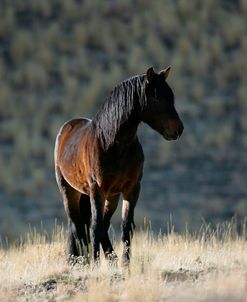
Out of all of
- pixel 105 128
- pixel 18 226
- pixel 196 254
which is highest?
pixel 105 128

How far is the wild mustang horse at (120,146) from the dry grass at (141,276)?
0.46m

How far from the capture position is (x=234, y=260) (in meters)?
11.2

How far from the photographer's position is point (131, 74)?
2966cm

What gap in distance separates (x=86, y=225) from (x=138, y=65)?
→ 1806 centimetres

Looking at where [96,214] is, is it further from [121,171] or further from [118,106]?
[118,106]

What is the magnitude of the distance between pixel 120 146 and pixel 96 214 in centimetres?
70

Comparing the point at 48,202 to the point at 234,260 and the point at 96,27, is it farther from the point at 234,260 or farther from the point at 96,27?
the point at 234,260

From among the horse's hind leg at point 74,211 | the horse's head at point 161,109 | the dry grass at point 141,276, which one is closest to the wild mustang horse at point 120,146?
the horse's head at point 161,109

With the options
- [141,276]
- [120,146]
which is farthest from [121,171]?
[141,276]

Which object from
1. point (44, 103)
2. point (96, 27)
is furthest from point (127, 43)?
point (44, 103)

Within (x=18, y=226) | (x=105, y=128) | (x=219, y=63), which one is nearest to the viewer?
(x=105, y=128)

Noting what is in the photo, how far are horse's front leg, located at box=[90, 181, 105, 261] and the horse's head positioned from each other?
855mm

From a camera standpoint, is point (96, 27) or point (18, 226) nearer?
point (18, 226)

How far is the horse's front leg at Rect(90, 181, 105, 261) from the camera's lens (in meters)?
10.8
